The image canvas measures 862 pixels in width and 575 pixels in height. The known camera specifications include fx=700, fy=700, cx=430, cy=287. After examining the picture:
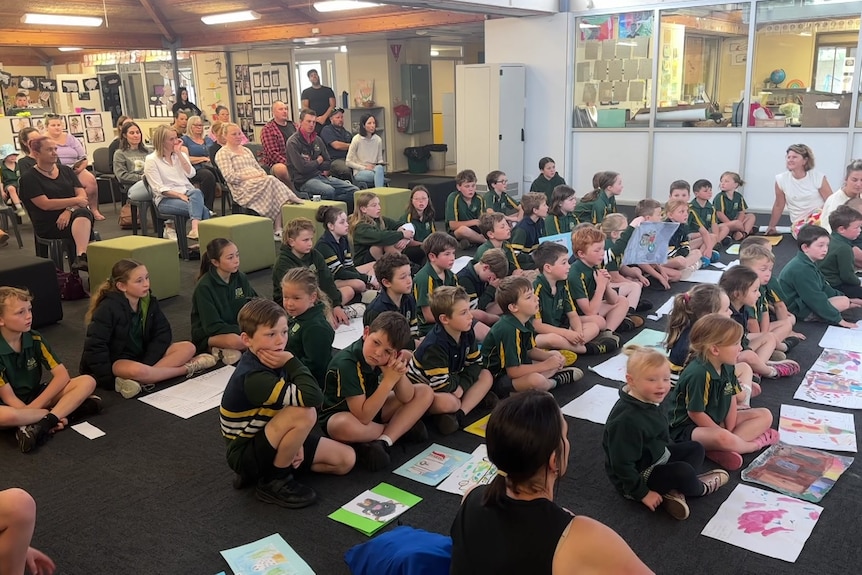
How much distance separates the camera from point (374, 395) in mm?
2744

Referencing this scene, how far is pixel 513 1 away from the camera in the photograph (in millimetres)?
7832

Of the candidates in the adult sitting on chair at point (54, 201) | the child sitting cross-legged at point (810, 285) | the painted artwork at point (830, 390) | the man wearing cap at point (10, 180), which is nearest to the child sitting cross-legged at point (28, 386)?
the adult sitting on chair at point (54, 201)

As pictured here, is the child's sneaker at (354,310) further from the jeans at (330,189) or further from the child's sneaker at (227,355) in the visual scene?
the jeans at (330,189)

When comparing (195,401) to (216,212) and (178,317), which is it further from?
(216,212)

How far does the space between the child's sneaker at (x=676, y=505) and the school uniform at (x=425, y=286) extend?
1.76 m

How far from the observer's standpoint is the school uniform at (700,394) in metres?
2.61

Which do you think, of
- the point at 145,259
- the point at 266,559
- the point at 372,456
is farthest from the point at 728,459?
the point at 145,259

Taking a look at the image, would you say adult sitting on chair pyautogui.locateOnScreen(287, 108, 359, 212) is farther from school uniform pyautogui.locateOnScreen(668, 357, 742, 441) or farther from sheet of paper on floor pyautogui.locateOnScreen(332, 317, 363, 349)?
school uniform pyautogui.locateOnScreen(668, 357, 742, 441)

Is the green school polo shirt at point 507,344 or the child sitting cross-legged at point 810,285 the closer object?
the green school polo shirt at point 507,344

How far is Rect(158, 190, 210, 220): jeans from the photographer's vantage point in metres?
6.30

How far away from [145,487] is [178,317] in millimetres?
2286

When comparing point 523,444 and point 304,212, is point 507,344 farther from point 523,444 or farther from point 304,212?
point 304,212

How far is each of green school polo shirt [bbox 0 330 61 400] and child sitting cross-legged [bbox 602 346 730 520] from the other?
2492 millimetres

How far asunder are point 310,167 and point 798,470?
19.4 ft
